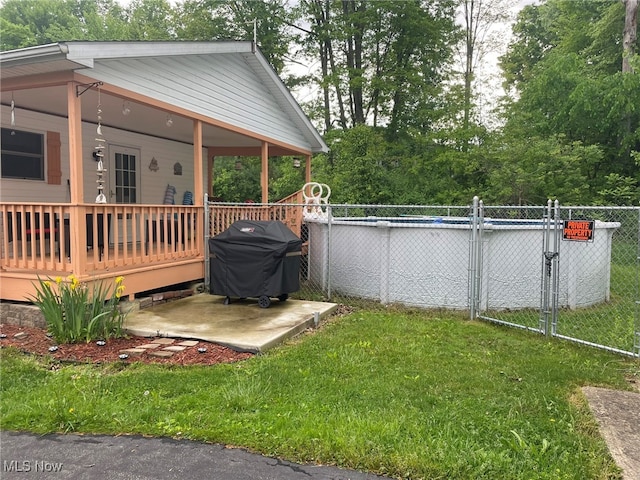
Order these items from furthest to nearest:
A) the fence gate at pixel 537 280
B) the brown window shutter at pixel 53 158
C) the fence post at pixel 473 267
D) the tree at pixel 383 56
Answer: the tree at pixel 383 56 → the brown window shutter at pixel 53 158 → the fence post at pixel 473 267 → the fence gate at pixel 537 280

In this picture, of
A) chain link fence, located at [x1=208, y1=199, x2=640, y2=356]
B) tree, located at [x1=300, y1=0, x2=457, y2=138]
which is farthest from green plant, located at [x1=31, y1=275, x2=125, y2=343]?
tree, located at [x1=300, y1=0, x2=457, y2=138]

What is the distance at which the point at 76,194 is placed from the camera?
17.6ft

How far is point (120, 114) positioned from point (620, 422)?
8561 mm

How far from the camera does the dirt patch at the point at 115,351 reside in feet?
14.3

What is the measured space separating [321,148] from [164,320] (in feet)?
26.0

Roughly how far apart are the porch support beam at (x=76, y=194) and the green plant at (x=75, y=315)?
0.34 meters

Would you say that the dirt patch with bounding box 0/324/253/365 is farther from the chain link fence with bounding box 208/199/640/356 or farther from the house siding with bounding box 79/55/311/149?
the house siding with bounding box 79/55/311/149

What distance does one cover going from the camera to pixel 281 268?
6.20m

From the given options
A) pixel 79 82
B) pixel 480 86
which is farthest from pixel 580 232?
pixel 480 86

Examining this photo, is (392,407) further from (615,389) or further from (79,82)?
(79,82)

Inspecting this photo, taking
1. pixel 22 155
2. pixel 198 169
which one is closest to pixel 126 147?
pixel 22 155

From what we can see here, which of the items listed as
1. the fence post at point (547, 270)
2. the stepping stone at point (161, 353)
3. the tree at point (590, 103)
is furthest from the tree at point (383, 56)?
the stepping stone at point (161, 353)

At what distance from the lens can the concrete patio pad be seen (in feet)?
16.0

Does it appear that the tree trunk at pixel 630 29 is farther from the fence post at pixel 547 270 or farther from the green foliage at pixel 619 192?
the fence post at pixel 547 270
